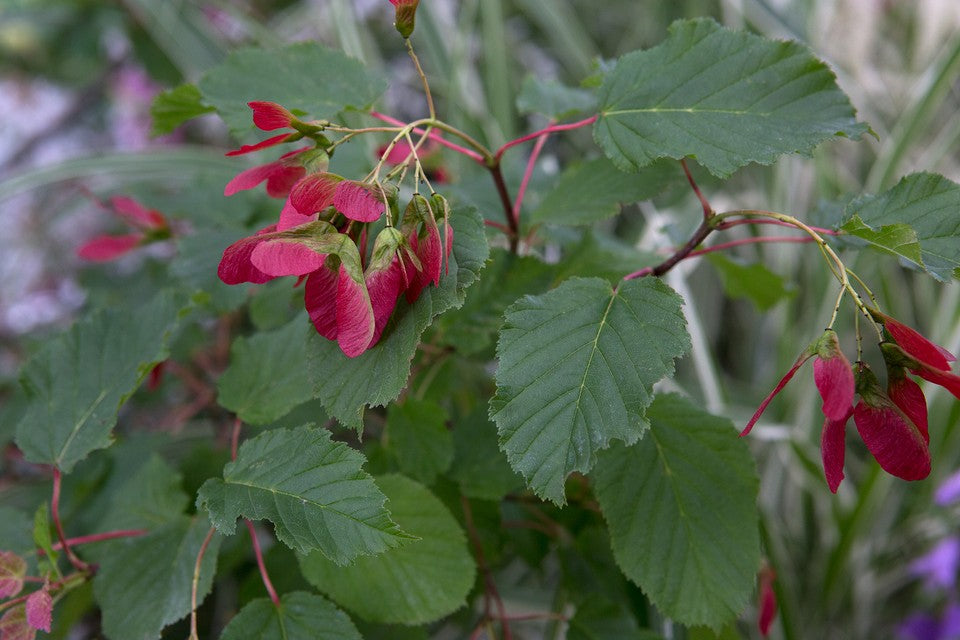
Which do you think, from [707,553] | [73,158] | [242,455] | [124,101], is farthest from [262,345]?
[124,101]

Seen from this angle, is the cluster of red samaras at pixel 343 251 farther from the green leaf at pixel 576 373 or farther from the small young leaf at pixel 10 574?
the small young leaf at pixel 10 574

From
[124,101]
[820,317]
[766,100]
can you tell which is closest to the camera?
[766,100]

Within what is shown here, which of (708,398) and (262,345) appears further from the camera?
(708,398)

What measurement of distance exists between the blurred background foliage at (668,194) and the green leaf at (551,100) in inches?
2.0

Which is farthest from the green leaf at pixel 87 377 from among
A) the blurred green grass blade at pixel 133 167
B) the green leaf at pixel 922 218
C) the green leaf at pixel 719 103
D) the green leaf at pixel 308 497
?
the blurred green grass blade at pixel 133 167

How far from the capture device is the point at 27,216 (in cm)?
178

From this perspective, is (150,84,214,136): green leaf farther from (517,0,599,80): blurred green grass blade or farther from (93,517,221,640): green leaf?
(517,0,599,80): blurred green grass blade

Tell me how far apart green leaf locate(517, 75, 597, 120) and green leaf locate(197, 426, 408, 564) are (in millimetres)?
312

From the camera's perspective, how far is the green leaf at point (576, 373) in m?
0.36

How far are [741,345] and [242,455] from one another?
1153 mm

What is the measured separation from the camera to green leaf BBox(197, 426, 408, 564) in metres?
0.37

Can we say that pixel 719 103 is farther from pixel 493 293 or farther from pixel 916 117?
pixel 916 117

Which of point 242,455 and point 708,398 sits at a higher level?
point 242,455

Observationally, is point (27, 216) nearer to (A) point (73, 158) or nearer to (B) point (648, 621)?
(A) point (73, 158)
